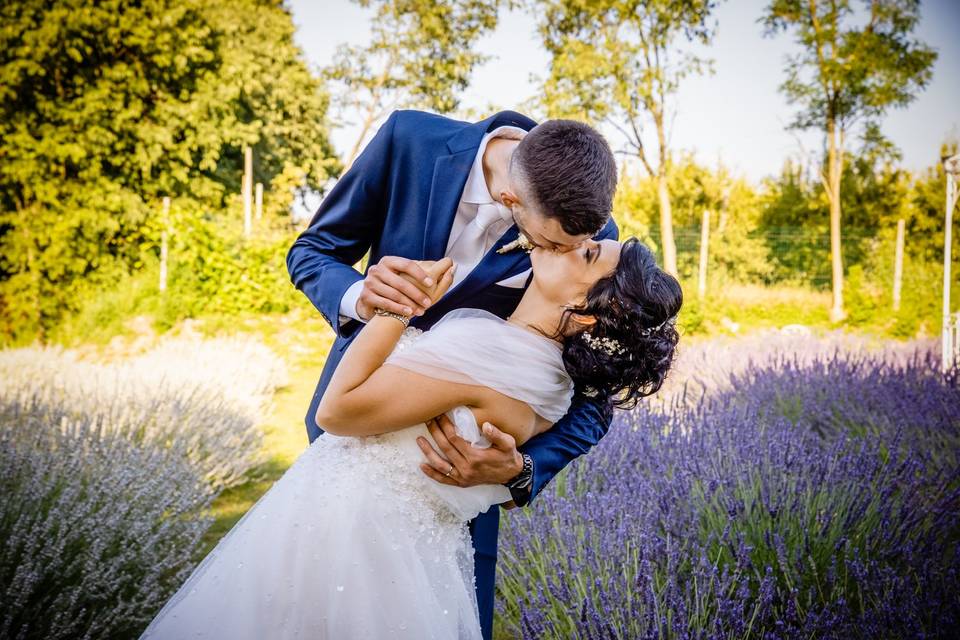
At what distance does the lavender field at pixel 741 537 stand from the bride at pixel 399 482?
56 centimetres

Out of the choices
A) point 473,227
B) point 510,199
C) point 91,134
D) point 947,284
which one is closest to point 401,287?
point 510,199

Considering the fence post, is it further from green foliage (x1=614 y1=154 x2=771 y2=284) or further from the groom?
green foliage (x1=614 y1=154 x2=771 y2=284)

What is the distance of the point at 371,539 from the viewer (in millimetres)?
1498

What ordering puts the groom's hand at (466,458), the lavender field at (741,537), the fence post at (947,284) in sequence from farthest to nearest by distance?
the fence post at (947,284), the lavender field at (741,537), the groom's hand at (466,458)


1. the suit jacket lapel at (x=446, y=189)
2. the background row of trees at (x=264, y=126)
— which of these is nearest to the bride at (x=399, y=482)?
the suit jacket lapel at (x=446, y=189)

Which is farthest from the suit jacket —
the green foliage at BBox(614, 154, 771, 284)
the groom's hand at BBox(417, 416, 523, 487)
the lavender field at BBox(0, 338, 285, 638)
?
the green foliage at BBox(614, 154, 771, 284)

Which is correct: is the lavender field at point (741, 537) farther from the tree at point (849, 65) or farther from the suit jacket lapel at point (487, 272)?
the tree at point (849, 65)

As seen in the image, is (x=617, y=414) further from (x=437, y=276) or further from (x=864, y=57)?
(x=864, y=57)

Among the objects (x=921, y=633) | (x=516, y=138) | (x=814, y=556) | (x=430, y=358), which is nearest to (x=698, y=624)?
(x=921, y=633)

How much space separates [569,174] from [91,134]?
10.2m

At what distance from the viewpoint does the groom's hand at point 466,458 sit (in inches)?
60.5

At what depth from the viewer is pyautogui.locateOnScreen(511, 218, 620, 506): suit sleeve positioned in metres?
1.75

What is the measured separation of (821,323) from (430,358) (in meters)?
14.2

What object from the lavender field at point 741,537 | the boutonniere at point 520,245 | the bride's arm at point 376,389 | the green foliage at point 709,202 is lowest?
the lavender field at point 741,537
